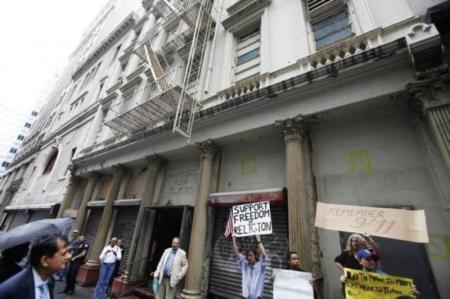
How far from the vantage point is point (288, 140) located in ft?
19.6

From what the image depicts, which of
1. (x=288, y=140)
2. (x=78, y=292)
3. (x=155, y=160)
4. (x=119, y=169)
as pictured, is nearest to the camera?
(x=288, y=140)

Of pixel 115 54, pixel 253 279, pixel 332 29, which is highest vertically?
pixel 115 54

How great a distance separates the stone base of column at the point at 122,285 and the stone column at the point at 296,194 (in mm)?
6165

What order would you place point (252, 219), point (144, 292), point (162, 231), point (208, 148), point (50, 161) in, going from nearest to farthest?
1. point (252, 219)
2. point (144, 292)
3. point (208, 148)
4. point (162, 231)
5. point (50, 161)

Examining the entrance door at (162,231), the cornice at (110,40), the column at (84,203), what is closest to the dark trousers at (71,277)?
the entrance door at (162,231)

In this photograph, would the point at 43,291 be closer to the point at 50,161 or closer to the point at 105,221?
the point at 105,221

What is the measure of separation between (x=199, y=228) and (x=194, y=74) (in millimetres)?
7346

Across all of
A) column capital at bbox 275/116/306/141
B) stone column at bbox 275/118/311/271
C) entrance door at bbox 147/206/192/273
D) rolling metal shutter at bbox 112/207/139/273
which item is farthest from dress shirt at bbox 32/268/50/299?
rolling metal shutter at bbox 112/207/139/273

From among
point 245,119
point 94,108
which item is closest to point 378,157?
point 245,119

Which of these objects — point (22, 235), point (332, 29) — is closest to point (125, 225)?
point (22, 235)

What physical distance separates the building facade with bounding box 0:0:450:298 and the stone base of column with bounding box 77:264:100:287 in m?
0.07

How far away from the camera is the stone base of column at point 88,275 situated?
30.0ft

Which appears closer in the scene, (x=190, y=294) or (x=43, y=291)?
(x=43, y=291)

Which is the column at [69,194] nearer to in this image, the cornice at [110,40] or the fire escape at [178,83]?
the fire escape at [178,83]
